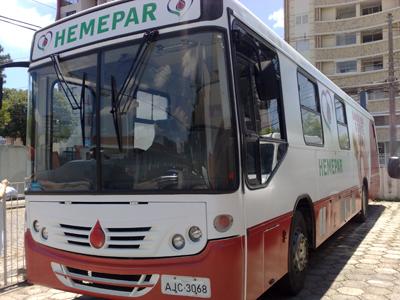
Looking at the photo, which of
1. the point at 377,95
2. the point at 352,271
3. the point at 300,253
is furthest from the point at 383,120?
the point at 300,253

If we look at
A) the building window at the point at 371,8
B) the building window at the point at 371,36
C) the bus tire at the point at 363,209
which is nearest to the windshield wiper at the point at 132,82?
the bus tire at the point at 363,209

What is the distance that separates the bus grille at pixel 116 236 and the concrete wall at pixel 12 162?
17788 millimetres

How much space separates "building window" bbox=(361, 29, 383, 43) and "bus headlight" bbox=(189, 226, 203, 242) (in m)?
52.7

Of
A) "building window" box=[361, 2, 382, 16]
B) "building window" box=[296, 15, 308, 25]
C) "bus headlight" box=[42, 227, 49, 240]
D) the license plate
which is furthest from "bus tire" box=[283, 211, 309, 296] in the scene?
"building window" box=[361, 2, 382, 16]

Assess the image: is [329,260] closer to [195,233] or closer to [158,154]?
[195,233]

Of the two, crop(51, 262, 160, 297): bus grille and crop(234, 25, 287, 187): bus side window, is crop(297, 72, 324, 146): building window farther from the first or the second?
crop(51, 262, 160, 297): bus grille

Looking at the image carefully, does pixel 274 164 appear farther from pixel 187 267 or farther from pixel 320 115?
pixel 320 115

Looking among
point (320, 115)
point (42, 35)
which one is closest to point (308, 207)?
point (320, 115)

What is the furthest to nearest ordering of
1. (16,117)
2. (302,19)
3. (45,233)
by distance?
(302,19), (16,117), (45,233)

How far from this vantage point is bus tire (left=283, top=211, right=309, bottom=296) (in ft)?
16.8

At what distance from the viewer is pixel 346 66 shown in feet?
169

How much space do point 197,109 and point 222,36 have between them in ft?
2.07

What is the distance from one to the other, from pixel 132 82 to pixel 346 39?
172ft

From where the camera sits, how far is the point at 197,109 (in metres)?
3.81
